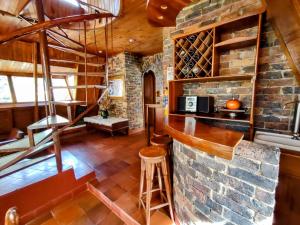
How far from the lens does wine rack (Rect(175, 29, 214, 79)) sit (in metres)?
1.76

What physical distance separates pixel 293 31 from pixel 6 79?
563 centimetres

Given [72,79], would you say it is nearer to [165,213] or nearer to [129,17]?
[129,17]

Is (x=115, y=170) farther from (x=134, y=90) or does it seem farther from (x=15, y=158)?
(x=134, y=90)

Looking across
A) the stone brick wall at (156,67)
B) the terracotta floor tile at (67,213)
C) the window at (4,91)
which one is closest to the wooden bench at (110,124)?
the stone brick wall at (156,67)

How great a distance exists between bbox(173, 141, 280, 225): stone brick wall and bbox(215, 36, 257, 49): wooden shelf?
109 cm

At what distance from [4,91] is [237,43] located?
531 centimetres

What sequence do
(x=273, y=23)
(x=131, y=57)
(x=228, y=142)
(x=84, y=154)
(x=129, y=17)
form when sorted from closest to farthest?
(x=228, y=142) → (x=273, y=23) → (x=129, y=17) → (x=84, y=154) → (x=131, y=57)

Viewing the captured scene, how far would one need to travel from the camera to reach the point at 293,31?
3.89ft

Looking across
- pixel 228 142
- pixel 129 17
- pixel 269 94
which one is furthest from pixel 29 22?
pixel 269 94

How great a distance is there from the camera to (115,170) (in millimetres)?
2646

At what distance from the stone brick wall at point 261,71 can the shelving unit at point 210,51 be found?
0.24 ft

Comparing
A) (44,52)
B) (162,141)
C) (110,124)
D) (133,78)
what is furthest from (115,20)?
(110,124)

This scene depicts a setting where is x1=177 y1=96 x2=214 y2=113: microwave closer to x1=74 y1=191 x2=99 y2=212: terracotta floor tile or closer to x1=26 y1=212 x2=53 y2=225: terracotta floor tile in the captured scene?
x1=74 y1=191 x2=99 y2=212: terracotta floor tile

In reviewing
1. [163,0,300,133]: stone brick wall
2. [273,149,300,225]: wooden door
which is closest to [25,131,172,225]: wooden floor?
[273,149,300,225]: wooden door
